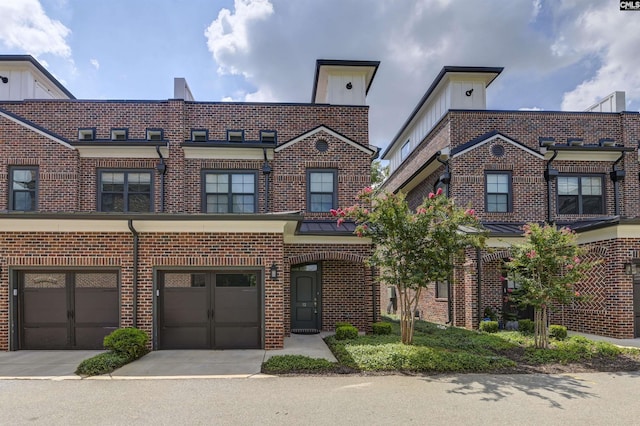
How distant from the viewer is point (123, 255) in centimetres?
1003

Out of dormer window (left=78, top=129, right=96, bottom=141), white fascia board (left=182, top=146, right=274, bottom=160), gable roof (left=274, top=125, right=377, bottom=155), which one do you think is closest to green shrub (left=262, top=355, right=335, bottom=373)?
white fascia board (left=182, top=146, right=274, bottom=160)

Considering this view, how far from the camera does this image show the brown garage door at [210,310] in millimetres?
10180

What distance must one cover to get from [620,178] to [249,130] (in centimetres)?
1371

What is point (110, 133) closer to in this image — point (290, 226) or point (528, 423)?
point (290, 226)

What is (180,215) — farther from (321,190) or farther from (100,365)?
(321,190)

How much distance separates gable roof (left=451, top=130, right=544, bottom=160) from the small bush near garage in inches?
454

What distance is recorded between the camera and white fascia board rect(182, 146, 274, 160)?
48.7 ft

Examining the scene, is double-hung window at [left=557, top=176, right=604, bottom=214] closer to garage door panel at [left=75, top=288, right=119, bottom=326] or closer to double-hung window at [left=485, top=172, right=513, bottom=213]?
double-hung window at [left=485, top=172, right=513, bottom=213]

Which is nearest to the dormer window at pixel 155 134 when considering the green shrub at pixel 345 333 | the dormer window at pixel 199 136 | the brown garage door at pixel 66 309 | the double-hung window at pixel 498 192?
the dormer window at pixel 199 136

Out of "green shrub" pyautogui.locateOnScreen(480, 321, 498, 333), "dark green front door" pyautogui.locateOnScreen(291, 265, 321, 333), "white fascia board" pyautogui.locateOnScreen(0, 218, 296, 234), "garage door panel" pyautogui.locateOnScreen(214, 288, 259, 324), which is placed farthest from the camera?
"dark green front door" pyautogui.locateOnScreen(291, 265, 321, 333)

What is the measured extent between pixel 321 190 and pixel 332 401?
29.8ft

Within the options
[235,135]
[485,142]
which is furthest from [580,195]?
[235,135]

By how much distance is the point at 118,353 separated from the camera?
8836mm

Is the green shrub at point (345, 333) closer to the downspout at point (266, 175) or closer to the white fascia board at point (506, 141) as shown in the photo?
the downspout at point (266, 175)
